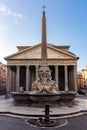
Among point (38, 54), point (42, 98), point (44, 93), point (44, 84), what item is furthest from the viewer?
point (38, 54)

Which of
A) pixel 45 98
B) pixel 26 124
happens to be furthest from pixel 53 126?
pixel 45 98

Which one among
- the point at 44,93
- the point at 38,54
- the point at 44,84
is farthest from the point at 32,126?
the point at 38,54

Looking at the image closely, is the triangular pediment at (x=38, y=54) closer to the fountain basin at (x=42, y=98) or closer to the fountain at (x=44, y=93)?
the fountain at (x=44, y=93)

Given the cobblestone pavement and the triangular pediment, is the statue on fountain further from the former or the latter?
the triangular pediment

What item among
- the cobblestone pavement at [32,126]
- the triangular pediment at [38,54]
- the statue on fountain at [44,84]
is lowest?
the cobblestone pavement at [32,126]

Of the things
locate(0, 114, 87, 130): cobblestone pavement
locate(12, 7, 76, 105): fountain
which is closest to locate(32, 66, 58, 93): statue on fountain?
locate(12, 7, 76, 105): fountain

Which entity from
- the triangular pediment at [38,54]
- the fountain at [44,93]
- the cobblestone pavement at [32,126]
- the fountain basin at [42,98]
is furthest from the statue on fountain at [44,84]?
the triangular pediment at [38,54]

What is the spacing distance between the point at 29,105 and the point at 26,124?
603cm

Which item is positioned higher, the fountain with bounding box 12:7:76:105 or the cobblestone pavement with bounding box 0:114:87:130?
the fountain with bounding box 12:7:76:105

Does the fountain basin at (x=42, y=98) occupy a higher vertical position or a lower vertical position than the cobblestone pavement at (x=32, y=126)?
higher

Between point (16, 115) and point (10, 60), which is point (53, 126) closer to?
point (16, 115)

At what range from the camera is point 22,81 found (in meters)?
53.3

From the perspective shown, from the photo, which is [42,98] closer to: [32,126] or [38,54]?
[32,126]

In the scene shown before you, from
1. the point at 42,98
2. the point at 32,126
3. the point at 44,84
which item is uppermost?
the point at 44,84
